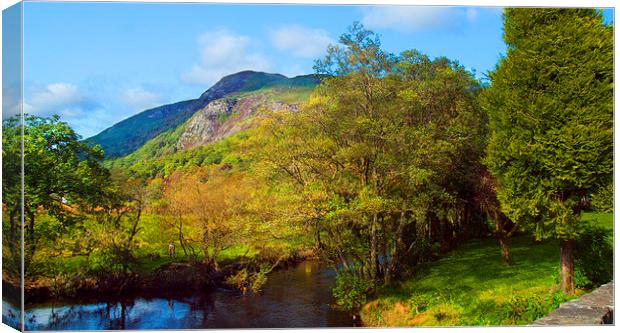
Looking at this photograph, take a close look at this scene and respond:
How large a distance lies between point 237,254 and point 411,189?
4.74 metres

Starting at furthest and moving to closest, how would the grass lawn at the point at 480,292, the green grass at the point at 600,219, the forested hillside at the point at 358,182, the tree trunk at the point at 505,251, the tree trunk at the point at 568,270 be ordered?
the tree trunk at the point at 505,251 → the tree trunk at the point at 568,270 → the grass lawn at the point at 480,292 → the green grass at the point at 600,219 → the forested hillside at the point at 358,182

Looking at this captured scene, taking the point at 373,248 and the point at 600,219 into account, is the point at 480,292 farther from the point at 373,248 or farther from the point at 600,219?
the point at 600,219

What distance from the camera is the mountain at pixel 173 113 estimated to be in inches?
479

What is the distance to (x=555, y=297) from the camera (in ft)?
36.0

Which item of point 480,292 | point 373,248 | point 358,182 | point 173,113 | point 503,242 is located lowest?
point 480,292

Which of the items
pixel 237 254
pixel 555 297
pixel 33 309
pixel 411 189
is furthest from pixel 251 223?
pixel 555 297

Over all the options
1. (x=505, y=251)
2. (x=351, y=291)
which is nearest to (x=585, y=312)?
(x=505, y=251)

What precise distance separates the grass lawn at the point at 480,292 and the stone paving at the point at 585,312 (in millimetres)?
817

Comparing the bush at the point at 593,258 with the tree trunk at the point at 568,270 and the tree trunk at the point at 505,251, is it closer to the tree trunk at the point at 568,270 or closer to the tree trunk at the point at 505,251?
the tree trunk at the point at 568,270

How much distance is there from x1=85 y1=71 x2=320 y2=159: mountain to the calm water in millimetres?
3349

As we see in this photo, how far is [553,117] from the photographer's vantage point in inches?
403

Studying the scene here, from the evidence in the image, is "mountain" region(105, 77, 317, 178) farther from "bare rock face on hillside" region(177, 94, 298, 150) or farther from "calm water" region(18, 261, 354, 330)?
"calm water" region(18, 261, 354, 330)

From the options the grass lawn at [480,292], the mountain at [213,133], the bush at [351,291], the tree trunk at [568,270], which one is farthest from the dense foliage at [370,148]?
the tree trunk at [568,270]

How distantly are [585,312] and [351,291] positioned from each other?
517 centimetres
